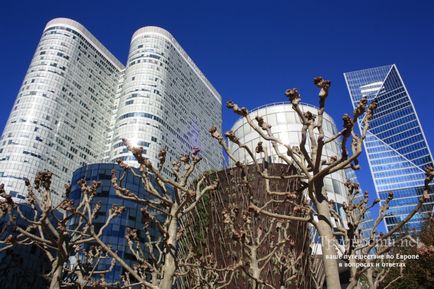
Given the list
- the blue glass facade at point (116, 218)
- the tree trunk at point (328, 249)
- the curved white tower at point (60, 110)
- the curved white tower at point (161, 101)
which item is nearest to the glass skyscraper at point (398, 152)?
the curved white tower at point (161, 101)

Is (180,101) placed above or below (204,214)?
above

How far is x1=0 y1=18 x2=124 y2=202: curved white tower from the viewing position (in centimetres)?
7400

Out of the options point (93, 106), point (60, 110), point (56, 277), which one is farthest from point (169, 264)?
point (93, 106)

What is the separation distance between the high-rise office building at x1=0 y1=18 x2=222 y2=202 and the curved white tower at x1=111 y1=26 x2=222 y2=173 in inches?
10.9

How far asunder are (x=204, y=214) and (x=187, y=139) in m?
89.2

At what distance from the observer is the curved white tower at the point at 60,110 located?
74.0 meters

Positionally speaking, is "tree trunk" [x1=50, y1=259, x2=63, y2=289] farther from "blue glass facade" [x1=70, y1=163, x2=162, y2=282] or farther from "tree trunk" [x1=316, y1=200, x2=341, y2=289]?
"blue glass facade" [x1=70, y1=163, x2=162, y2=282]

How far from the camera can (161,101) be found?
9212 centimetres

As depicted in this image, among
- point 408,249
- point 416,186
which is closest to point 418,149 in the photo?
point 416,186

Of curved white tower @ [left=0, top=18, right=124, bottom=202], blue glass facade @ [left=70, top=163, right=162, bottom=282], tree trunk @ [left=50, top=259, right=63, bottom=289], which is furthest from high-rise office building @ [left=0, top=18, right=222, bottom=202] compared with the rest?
tree trunk @ [left=50, top=259, right=63, bottom=289]

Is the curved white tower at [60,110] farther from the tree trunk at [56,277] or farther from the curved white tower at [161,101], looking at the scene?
the tree trunk at [56,277]

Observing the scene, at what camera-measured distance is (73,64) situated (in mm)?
95875

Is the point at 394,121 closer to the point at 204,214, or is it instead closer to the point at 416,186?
the point at 416,186

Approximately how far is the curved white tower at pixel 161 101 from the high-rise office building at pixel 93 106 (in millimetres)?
277
